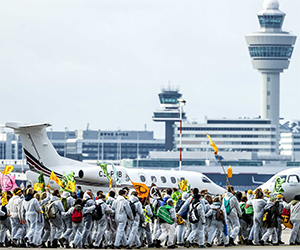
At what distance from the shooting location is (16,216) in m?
27.6

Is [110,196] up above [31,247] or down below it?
above

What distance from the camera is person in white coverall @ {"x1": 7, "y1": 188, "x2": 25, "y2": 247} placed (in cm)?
2756

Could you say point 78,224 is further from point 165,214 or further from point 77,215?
point 165,214

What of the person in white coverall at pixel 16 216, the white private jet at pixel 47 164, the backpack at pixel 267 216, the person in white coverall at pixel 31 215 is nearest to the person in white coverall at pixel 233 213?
the backpack at pixel 267 216

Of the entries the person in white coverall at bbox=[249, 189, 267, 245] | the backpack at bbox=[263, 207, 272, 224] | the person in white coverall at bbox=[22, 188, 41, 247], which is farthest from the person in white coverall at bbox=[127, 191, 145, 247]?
the backpack at bbox=[263, 207, 272, 224]

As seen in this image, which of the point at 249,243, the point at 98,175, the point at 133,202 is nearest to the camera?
the point at 133,202

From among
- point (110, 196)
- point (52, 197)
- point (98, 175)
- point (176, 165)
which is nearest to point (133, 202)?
point (110, 196)

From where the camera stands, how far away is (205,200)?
28234 millimetres

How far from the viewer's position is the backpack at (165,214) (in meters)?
27.2

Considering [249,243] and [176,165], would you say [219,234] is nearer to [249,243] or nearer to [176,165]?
[249,243]

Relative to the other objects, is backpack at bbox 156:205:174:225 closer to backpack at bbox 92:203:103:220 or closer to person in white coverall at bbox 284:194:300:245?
backpack at bbox 92:203:103:220

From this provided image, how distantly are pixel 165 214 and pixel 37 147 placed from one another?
17425 mm

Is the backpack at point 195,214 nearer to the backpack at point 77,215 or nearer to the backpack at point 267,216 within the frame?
the backpack at point 267,216

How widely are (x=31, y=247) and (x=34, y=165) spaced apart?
1651 cm
